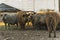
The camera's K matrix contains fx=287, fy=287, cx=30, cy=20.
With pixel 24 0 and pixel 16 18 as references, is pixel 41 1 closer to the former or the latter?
pixel 24 0

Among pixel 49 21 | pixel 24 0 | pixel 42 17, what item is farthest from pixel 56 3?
pixel 49 21

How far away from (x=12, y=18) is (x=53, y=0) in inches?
192

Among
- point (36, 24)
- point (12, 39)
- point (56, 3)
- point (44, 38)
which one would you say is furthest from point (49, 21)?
point (56, 3)

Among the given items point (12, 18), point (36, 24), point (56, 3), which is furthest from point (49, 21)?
point (56, 3)

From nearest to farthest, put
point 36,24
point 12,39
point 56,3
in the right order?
point 12,39 < point 36,24 < point 56,3

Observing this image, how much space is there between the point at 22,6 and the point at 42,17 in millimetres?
5144

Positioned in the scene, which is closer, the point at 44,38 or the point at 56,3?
the point at 44,38

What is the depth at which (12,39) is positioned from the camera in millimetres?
11938

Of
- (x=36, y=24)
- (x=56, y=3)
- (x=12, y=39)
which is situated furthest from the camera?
(x=56, y=3)

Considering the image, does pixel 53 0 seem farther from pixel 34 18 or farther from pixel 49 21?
pixel 49 21

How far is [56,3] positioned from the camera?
20.3 meters

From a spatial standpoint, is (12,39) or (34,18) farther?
(34,18)

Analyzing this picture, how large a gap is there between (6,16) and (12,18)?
0.43 meters

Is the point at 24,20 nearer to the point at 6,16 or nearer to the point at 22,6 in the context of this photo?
the point at 6,16
